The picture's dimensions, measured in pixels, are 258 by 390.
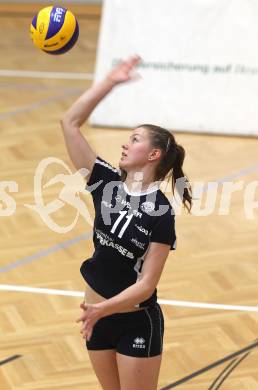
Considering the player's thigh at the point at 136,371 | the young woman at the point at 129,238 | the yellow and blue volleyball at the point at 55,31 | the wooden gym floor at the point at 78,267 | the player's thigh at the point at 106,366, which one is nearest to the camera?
the young woman at the point at 129,238

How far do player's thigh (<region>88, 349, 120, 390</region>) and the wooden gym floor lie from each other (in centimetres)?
123

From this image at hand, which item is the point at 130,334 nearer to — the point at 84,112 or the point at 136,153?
the point at 136,153

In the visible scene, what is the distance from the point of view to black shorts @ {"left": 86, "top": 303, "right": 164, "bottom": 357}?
496 centimetres

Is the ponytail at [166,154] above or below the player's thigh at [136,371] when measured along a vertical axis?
above

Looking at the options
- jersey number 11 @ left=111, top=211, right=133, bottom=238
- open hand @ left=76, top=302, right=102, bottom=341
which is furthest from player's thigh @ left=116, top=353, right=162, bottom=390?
jersey number 11 @ left=111, top=211, right=133, bottom=238

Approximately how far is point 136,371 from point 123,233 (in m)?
0.76

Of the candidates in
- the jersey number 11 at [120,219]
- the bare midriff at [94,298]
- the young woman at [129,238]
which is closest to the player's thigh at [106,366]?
the young woman at [129,238]

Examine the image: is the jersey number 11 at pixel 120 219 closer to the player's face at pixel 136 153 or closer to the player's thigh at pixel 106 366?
the player's face at pixel 136 153

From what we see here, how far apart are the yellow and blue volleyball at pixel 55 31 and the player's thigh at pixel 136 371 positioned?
7.04 feet

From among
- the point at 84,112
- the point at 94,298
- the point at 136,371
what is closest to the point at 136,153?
the point at 84,112

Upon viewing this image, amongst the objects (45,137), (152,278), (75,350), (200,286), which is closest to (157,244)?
(152,278)

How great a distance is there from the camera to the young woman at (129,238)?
4.83 metres

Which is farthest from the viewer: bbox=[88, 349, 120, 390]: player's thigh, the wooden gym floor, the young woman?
the wooden gym floor

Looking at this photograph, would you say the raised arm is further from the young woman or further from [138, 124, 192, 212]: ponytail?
[138, 124, 192, 212]: ponytail
